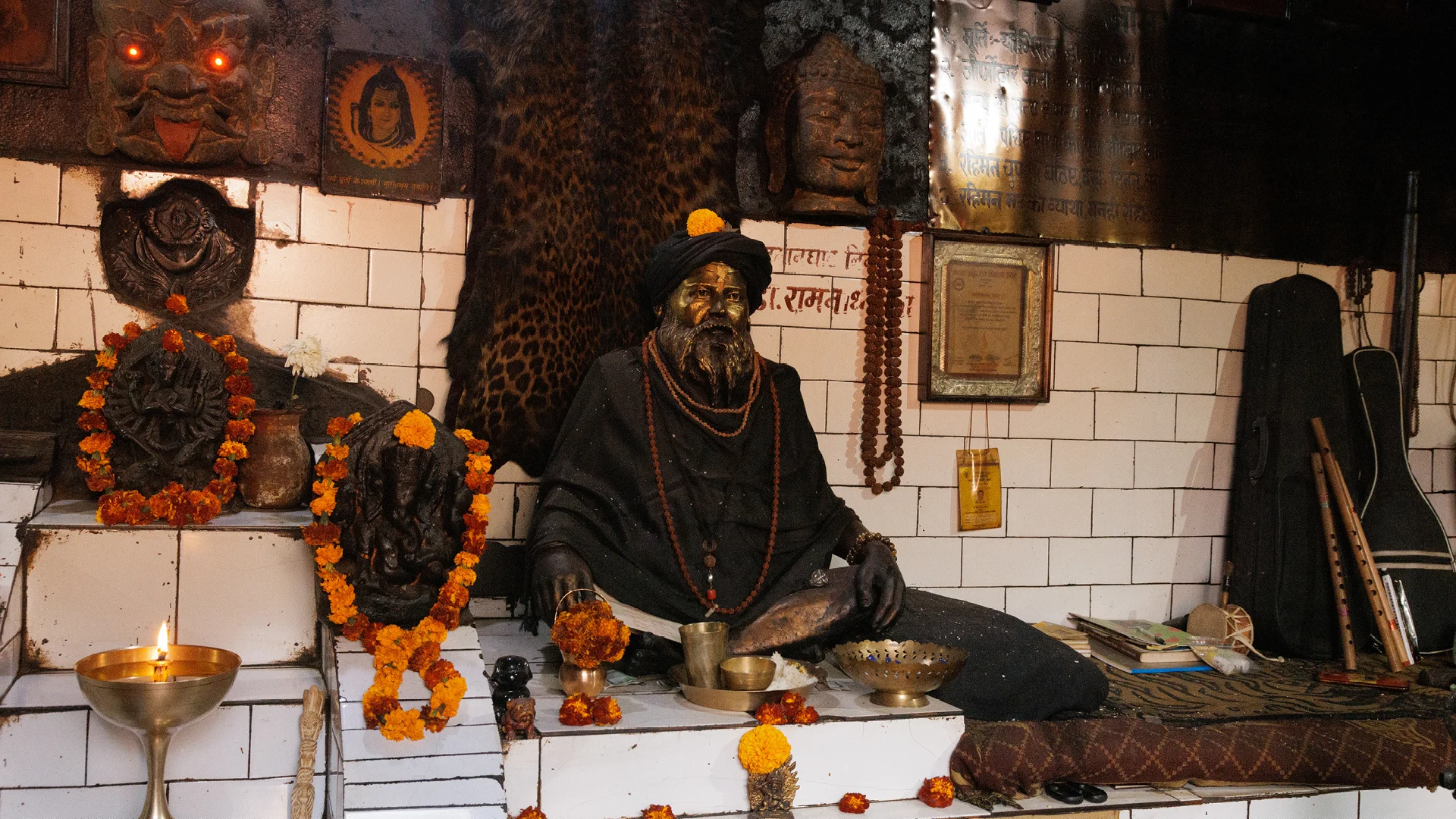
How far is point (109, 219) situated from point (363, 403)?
1.18 metres

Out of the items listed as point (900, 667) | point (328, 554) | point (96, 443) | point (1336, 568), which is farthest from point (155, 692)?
point (1336, 568)

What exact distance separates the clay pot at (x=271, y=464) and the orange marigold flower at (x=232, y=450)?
0.07 metres

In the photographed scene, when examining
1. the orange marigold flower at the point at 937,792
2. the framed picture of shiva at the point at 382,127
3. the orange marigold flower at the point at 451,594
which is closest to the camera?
the orange marigold flower at the point at 937,792

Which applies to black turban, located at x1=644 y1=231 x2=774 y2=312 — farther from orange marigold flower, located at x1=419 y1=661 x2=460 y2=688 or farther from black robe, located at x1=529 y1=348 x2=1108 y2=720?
orange marigold flower, located at x1=419 y1=661 x2=460 y2=688

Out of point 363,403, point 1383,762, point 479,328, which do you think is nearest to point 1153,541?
point 1383,762

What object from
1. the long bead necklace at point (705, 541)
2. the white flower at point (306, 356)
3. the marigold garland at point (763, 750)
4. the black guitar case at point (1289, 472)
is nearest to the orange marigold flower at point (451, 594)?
the long bead necklace at point (705, 541)

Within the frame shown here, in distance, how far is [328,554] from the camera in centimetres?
346

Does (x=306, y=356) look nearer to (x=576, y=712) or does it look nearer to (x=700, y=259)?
(x=700, y=259)

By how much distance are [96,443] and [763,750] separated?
8.05 ft

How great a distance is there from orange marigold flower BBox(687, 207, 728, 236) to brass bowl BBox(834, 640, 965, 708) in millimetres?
1710

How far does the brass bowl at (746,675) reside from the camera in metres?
3.51

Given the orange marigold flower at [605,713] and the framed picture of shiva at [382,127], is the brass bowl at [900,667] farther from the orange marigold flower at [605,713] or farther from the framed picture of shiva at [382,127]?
the framed picture of shiva at [382,127]

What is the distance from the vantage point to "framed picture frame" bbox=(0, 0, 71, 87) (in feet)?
13.9

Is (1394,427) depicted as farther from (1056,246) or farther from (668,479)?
(668,479)
